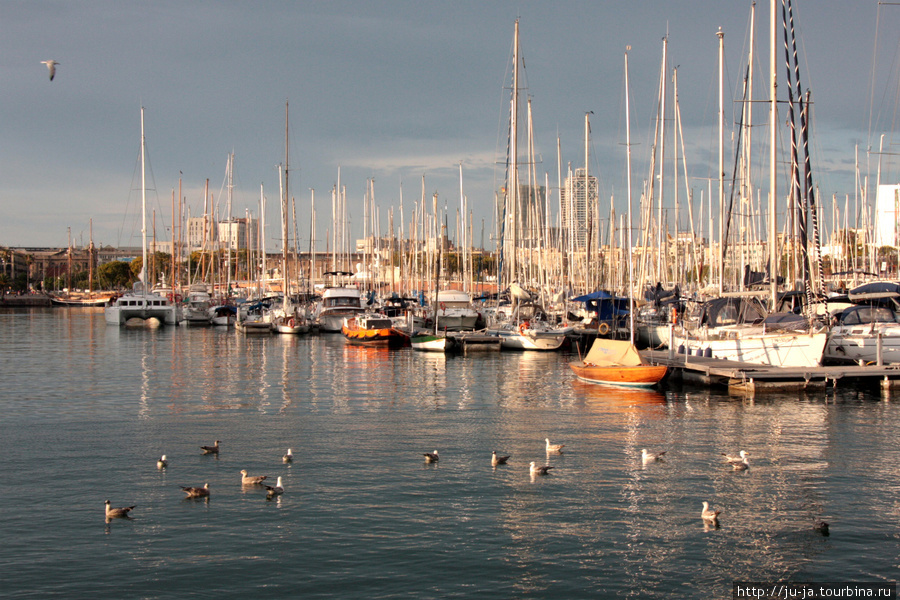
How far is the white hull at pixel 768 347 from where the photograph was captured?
3378cm

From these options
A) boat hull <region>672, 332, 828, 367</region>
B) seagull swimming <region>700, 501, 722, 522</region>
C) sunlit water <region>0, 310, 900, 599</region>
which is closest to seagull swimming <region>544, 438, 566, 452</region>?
sunlit water <region>0, 310, 900, 599</region>

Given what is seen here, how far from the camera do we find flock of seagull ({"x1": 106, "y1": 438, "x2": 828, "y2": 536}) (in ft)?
53.2

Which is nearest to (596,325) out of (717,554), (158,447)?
(158,447)

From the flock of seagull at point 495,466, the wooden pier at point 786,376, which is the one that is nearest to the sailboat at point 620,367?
the wooden pier at point 786,376

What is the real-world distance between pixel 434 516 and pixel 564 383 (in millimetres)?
21879

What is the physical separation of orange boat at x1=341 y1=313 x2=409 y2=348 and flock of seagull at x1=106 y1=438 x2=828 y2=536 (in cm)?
3502

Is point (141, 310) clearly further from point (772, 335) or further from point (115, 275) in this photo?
point (115, 275)

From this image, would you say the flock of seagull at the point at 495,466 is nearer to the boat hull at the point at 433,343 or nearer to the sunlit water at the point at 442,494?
the sunlit water at the point at 442,494

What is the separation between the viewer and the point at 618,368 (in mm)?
34375

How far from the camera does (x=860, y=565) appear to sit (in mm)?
14188

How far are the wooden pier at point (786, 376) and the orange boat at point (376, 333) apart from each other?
90.6ft

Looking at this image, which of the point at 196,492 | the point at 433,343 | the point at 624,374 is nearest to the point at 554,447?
the point at 196,492

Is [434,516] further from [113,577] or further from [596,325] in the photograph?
[596,325]

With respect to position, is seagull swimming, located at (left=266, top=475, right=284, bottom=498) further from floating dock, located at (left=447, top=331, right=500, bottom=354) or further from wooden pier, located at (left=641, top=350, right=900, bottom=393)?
floating dock, located at (left=447, top=331, right=500, bottom=354)
